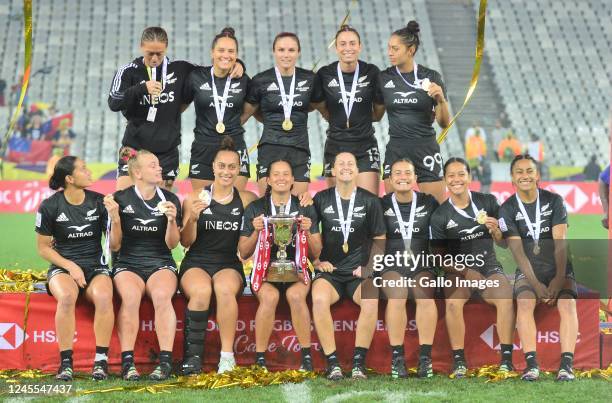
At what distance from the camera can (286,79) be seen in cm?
600

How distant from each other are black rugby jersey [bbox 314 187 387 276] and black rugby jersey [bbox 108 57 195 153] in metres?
1.33

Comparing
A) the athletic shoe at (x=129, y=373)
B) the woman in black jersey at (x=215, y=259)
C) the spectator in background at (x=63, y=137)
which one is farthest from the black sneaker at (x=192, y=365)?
the spectator in background at (x=63, y=137)

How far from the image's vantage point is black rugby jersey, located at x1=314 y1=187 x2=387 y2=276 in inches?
211

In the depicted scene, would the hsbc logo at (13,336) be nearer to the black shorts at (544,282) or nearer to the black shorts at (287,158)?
the black shorts at (287,158)

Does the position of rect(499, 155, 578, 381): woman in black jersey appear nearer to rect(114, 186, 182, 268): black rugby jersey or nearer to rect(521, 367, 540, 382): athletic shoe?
rect(521, 367, 540, 382): athletic shoe

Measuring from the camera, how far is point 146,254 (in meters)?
5.30

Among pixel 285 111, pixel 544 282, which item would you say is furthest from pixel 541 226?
pixel 285 111

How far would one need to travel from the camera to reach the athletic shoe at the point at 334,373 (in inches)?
196

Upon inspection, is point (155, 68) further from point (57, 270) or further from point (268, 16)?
point (268, 16)

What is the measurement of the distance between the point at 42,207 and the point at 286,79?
1.76 meters

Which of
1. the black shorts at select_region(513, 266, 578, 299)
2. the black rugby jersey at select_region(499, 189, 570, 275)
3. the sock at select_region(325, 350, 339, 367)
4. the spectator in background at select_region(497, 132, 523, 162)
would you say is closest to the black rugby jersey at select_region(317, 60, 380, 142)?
the black rugby jersey at select_region(499, 189, 570, 275)

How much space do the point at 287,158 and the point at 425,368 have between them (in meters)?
1.68

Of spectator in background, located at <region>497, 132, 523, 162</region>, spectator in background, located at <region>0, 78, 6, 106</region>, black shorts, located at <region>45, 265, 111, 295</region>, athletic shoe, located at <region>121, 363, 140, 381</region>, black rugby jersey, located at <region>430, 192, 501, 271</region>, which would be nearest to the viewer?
athletic shoe, located at <region>121, 363, 140, 381</region>

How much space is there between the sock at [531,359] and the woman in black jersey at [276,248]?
117 centimetres
